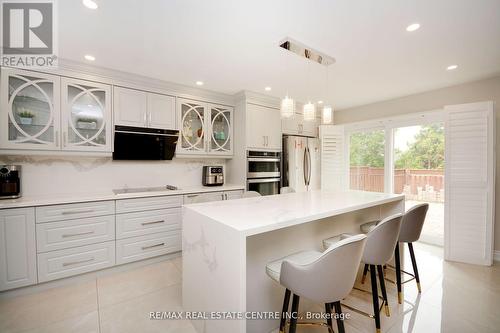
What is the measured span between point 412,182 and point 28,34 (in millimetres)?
5206

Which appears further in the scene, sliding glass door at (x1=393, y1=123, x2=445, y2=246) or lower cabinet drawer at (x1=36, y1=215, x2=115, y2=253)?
sliding glass door at (x1=393, y1=123, x2=445, y2=246)

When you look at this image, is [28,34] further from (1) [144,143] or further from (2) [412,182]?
(2) [412,182]

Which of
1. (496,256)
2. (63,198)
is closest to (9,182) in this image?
(63,198)

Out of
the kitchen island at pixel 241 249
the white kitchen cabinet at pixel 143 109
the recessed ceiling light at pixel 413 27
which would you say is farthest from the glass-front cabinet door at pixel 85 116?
the recessed ceiling light at pixel 413 27

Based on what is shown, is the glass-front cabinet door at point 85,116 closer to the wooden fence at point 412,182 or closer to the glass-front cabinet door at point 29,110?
the glass-front cabinet door at point 29,110

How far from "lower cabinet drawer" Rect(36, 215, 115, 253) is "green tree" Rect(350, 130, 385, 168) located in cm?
423

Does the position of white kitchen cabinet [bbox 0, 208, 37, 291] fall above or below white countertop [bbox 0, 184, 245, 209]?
below

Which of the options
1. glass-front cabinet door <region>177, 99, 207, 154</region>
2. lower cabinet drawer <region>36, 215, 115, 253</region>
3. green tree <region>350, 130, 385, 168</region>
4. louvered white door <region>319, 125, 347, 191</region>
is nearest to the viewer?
lower cabinet drawer <region>36, 215, 115, 253</region>

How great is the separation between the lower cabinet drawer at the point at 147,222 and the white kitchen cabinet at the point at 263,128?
1.55 m

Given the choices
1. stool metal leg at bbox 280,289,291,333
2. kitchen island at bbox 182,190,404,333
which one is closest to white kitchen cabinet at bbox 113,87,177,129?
kitchen island at bbox 182,190,404,333

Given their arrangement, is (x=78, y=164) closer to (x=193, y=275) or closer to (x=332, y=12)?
(x=193, y=275)

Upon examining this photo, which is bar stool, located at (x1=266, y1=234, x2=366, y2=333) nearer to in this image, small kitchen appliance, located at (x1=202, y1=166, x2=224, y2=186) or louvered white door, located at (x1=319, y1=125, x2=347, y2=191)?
small kitchen appliance, located at (x1=202, y1=166, x2=224, y2=186)

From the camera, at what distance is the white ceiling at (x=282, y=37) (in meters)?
1.64

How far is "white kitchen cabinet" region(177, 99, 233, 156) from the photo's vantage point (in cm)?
336
